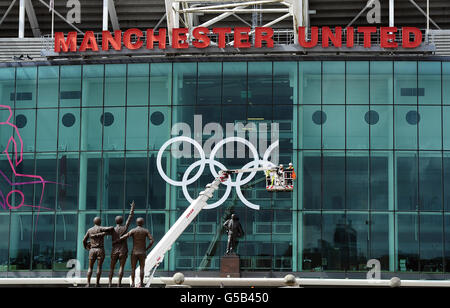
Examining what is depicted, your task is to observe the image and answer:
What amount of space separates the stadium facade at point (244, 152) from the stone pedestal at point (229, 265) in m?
0.71

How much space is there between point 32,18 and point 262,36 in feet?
50.7

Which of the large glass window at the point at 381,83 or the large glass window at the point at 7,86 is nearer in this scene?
the large glass window at the point at 381,83

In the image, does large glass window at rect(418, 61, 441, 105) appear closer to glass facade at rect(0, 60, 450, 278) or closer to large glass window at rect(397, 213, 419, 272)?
glass facade at rect(0, 60, 450, 278)

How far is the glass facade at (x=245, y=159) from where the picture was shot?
4297cm

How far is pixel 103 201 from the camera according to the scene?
44094 mm

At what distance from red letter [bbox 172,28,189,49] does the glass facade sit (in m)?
0.98

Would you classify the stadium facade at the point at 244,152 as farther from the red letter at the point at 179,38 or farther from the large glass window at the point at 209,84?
the red letter at the point at 179,38

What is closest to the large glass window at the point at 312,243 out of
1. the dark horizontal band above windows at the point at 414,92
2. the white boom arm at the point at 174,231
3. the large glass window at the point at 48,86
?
the dark horizontal band above windows at the point at 414,92

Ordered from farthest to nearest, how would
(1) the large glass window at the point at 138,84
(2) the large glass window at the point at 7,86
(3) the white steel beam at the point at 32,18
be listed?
1. (3) the white steel beam at the point at 32,18
2. (2) the large glass window at the point at 7,86
3. (1) the large glass window at the point at 138,84

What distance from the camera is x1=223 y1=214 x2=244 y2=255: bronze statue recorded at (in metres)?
41.9

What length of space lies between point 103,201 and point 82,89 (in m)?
5.94
